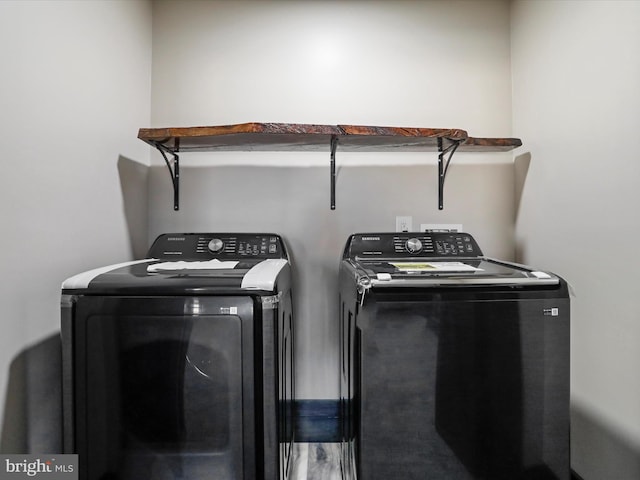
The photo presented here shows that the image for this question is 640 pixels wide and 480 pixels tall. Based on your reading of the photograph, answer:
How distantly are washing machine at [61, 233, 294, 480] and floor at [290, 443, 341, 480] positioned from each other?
65cm

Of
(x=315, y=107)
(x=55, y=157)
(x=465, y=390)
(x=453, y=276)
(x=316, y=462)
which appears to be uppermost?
(x=315, y=107)

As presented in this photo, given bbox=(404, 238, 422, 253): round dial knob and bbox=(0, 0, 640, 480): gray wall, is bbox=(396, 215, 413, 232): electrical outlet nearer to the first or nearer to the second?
bbox=(0, 0, 640, 480): gray wall

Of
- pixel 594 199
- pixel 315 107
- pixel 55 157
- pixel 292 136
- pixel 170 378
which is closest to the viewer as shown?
pixel 170 378

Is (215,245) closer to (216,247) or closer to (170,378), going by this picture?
(216,247)

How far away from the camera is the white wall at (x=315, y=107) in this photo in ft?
6.09

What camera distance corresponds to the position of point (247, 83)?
1.86m

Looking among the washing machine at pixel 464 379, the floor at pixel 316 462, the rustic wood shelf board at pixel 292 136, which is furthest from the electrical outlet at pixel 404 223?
the floor at pixel 316 462

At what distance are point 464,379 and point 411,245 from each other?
67 centimetres

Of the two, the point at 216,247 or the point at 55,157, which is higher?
the point at 55,157

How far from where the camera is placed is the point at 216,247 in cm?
156

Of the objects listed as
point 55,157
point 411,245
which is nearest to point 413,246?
point 411,245

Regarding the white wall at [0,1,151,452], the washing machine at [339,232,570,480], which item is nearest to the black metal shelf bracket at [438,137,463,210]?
the washing machine at [339,232,570,480]

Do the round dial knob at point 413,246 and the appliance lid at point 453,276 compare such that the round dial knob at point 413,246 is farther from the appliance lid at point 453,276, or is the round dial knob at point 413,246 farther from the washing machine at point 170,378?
the washing machine at point 170,378

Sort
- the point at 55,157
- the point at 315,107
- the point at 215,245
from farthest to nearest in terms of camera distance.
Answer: the point at 315,107 < the point at 215,245 < the point at 55,157
